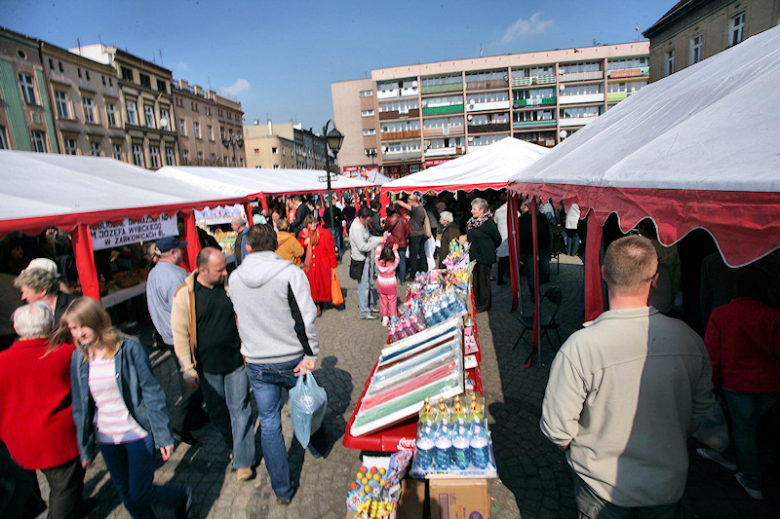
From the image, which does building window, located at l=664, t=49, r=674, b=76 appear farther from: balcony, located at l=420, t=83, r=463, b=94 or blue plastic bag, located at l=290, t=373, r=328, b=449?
balcony, located at l=420, t=83, r=463, b=94

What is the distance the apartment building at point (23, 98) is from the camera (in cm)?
2238

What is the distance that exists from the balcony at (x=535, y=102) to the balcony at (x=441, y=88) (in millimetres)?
A: 7284

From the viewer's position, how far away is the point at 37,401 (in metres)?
2.48

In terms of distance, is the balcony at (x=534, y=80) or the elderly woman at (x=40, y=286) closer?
the elderly woman at (x=40, y=286)

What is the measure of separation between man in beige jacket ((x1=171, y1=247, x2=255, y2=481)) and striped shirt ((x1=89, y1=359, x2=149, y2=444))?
2.25ft

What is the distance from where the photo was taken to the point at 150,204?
6590mm

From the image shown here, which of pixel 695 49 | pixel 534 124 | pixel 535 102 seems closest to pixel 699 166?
pixel 695 49

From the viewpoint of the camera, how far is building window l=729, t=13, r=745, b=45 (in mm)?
19125

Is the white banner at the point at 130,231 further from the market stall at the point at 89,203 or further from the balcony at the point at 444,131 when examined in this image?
the balcony at the point at 444,131

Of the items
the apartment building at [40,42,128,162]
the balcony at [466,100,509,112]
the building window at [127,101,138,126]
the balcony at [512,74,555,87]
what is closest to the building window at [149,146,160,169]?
the building window at [127,101,138,126]

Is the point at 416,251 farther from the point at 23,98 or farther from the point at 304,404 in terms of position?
the point at 23,98

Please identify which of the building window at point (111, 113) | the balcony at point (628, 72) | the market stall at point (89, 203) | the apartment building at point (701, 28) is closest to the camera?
the market stall at point (89, 203)

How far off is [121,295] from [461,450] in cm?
682

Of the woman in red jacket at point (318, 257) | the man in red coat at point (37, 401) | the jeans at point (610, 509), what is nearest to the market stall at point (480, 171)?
the woman in red jacket at point (318, 257)
